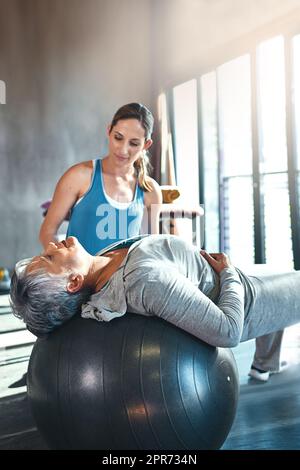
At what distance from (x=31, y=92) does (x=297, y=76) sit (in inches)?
98.0

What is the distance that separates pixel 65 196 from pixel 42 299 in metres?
0.50

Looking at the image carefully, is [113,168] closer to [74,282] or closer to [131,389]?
[74,282]

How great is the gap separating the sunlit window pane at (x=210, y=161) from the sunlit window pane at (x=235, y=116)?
0.12m

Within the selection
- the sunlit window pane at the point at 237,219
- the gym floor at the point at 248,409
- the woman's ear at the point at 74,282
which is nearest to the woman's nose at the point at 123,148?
the woman's ear at the point at 74,282

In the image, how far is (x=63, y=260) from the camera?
1.09 m

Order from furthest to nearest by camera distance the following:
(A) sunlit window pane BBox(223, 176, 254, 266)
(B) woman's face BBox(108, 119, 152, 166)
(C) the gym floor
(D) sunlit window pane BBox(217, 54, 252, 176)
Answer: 1. (A) sunlit window pane BBox(223, 176, 254, 266)
2. (D) sunlit window pane BBox(217, 54, 252, 176)
3. (B) woman's face BBox(108, 119, 152, 166)
4. (C) the gym floor

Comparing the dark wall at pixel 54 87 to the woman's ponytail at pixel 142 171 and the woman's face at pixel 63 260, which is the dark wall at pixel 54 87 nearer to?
the woman's ponytail at pixel 142 171

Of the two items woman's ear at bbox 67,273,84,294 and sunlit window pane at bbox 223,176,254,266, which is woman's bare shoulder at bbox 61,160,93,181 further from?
sunlit window pane at bbox 223,176,254,266

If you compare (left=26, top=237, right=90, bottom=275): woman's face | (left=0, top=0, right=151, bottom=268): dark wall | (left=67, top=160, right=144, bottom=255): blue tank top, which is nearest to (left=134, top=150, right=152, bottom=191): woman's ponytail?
(left=67, top=160, right=144, bottom=255): blue tank top

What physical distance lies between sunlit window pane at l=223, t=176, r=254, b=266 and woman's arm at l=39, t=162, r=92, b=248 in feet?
10.00

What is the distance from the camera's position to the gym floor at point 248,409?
4.14 feet

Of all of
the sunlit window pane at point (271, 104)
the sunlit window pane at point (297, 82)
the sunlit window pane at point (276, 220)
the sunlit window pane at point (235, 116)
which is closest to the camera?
the sunlit window pane at point (297, 82)

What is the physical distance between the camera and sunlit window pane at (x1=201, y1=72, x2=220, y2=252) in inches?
179

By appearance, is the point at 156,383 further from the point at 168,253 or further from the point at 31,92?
the point at 31,92
